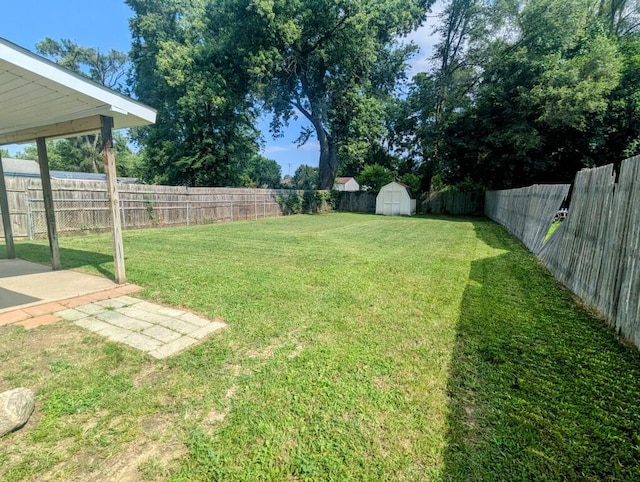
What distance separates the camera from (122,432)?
1.61 metres

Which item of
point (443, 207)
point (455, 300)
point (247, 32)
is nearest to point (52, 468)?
point (455, 300)

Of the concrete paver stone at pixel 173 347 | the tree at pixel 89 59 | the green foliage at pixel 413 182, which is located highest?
the tree at pixel 89 59

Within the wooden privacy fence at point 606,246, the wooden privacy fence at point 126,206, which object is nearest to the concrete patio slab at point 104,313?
the wooden privacy fence at point 606,246

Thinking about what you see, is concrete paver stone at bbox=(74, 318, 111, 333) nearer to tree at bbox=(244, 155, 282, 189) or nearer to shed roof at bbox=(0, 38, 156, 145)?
shed roof at bbox=(0, 38, 156, 145)

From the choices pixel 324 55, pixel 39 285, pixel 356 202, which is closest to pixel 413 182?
pixel 356 202

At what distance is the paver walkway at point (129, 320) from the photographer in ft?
8.43

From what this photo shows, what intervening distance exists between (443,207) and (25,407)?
73.9 ft

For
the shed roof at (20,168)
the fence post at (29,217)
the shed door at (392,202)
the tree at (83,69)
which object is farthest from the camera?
the tree at (83,69)

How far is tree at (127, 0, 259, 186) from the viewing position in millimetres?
16641

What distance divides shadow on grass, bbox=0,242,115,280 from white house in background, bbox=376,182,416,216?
1702 centimetres

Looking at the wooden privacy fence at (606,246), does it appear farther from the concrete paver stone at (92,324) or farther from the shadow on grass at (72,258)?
the shadow on grass at (72,258)

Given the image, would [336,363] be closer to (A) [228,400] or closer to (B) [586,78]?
(A) [228,400]

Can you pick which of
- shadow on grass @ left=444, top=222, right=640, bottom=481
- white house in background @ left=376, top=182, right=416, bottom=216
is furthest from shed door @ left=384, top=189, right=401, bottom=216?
shadow on grass @ left=444, top=222, right=640, bottom=481

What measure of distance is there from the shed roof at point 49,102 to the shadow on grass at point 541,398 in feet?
14.7
